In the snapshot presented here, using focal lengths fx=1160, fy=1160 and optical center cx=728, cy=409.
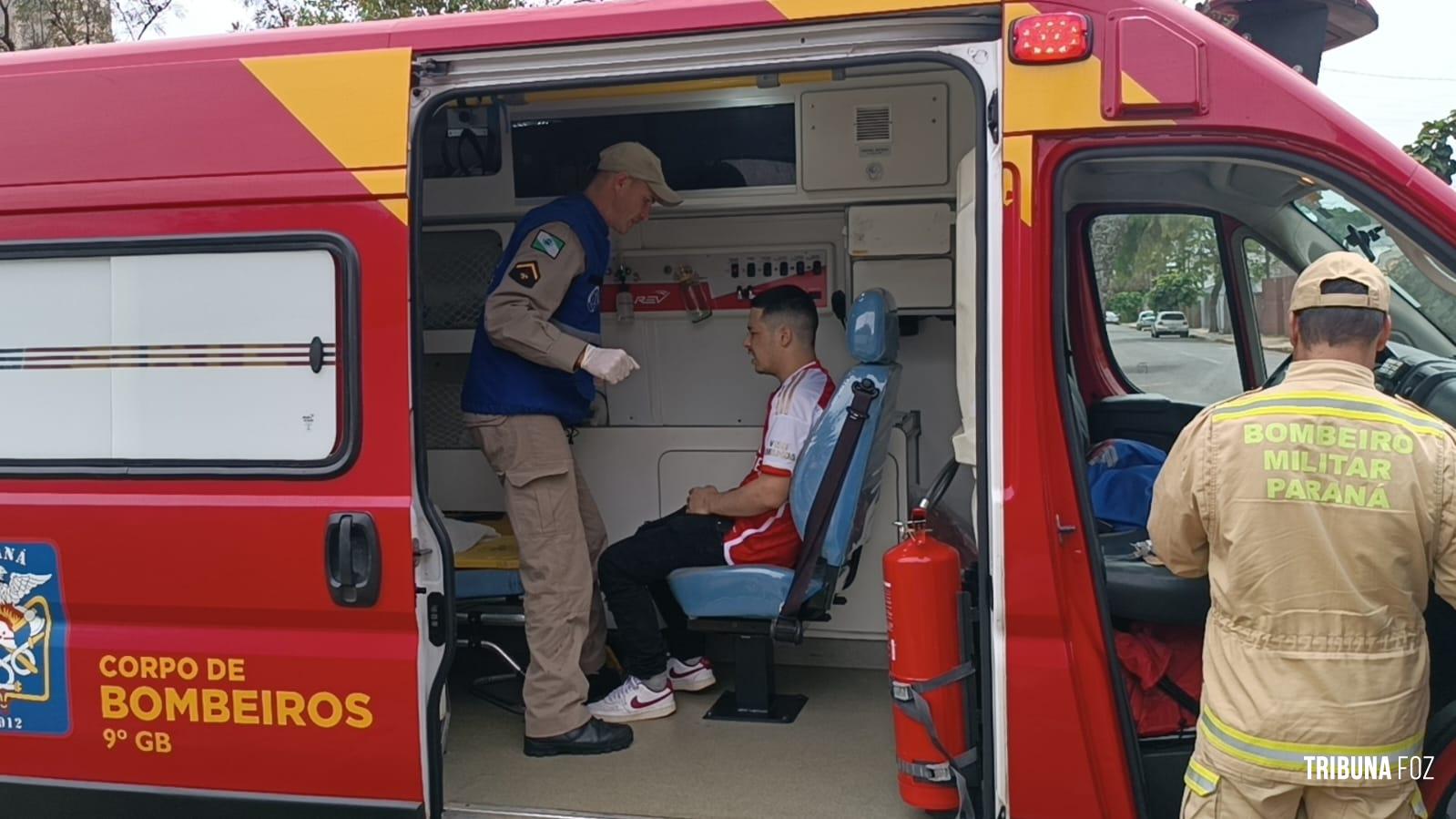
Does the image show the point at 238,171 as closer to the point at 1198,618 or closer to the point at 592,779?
the point at 592,779

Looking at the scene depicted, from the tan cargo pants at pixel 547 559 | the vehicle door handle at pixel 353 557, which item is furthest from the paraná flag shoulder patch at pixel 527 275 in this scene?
the vehicle door handle at pixel 353 557

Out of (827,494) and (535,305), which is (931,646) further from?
(535,305)

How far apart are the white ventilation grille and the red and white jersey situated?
84cm

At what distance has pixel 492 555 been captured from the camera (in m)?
4.20

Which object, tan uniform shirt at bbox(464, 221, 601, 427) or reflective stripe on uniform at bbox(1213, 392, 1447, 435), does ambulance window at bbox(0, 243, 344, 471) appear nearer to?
tan uniform shirt at bbox(464, 221, 601, 427)

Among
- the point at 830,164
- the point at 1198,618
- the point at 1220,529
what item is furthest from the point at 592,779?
the point at 830,164

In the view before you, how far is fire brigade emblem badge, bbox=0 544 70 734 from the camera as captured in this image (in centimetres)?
283

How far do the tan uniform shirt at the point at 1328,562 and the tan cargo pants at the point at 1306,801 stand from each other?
0.03m

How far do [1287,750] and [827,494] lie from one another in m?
1.65

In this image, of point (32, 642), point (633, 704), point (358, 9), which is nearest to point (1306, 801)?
point (633, 704)

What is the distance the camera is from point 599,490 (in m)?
4.57

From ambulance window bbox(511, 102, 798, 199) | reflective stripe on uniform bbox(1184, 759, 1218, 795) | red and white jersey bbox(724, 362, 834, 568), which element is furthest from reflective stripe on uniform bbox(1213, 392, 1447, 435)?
ambulance window bbox(511, 102, 798, 199)

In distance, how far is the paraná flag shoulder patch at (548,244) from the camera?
346 cm

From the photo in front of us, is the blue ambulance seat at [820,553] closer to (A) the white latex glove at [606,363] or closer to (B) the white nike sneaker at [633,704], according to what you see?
(B) the white nike sneaker at [633,704]
